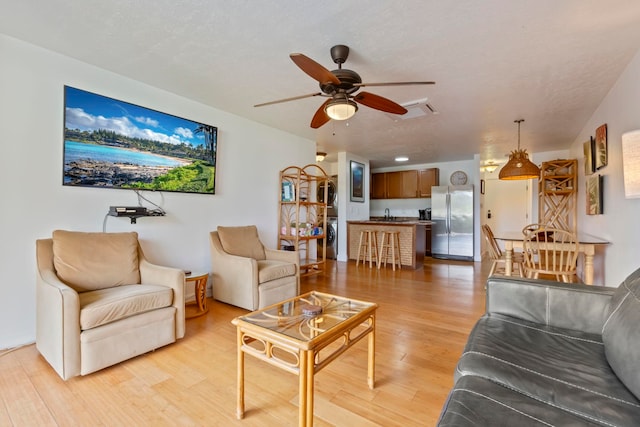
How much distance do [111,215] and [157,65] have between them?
144 cm

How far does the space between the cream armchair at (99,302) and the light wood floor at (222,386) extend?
0.42 ft

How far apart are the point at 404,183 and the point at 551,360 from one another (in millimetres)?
6610

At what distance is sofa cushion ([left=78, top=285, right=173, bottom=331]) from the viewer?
1.83 metres

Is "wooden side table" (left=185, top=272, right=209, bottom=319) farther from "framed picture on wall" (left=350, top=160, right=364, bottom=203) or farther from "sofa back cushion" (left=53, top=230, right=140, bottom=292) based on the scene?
"framed picture on wall" (left=350, top=160, right=364, bottom=203)

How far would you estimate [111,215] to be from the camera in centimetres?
270

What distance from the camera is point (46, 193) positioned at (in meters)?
2.38

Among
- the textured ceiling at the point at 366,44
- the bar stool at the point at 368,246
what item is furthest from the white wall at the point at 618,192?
the bar stool at the point at 368,246

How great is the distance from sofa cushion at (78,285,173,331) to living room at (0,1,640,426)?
0.71m

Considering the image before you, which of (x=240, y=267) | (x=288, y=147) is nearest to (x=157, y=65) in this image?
Answer: (x=240, y=267)

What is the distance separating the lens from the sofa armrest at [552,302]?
1.51m

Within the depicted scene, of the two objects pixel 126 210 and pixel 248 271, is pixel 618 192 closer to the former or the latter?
pixel 248 271

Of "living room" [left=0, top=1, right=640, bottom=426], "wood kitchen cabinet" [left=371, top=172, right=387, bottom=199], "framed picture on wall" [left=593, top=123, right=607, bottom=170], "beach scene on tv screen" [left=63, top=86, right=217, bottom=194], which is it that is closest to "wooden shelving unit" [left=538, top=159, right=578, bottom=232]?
"living room" [left=0, top=1, right=640, bottom=426]

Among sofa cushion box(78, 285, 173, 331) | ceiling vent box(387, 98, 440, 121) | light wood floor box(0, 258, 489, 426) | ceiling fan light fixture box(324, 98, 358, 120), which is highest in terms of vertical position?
ceiling vent box(387, 98, 440, 121)

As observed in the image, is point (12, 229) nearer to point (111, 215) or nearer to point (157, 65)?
point (111, 215)
